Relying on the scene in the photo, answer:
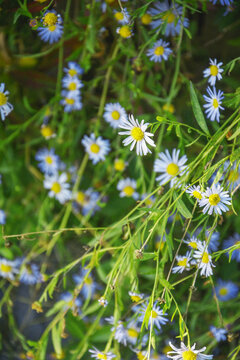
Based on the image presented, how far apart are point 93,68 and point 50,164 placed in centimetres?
21

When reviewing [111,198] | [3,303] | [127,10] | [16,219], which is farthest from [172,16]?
[3,303]

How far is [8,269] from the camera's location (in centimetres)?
74

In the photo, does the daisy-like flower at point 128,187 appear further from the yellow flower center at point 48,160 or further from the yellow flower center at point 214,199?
the yellow flower center at point 214,199

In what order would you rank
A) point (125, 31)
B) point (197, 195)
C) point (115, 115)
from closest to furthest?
point (197, 195), point (125, 31), point (115, 115)

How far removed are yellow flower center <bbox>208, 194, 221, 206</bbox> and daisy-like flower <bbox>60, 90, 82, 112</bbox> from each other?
358 mm

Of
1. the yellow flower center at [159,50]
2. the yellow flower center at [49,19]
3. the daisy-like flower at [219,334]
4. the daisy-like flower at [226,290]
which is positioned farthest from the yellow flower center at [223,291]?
the yellow flower center at [49,19]

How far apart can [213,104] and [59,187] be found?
0.37 m

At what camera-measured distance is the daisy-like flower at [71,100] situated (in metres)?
0.72

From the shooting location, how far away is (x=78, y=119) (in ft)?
2.63

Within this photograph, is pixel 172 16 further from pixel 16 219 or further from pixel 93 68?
pixel 16 219

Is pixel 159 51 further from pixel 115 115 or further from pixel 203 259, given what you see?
pixel 203 259

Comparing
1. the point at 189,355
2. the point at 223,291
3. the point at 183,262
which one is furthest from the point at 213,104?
the point at 223,291

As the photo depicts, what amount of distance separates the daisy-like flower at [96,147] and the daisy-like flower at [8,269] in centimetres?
25

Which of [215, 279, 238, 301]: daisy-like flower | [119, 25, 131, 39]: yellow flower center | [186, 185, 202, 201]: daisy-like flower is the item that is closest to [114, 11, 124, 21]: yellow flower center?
[119, 25, 131, 39]: yellow flower center
